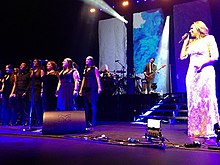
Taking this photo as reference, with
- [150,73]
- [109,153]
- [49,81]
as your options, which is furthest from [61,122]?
[150,73]

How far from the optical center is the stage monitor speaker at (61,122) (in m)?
5.87

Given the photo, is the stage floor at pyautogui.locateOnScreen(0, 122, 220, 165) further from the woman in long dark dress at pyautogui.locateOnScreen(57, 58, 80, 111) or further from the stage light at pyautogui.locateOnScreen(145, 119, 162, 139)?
the woman in long dark dress at pyautogui.locateOnScreen(57, 58, 80, 111)

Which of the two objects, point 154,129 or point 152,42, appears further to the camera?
point 152,42

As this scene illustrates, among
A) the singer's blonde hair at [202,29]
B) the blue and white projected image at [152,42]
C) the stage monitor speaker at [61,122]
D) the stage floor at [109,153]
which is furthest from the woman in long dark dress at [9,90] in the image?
the blue and white projected image at [152,42]

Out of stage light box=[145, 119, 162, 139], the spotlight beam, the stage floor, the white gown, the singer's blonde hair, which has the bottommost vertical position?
the stage floor

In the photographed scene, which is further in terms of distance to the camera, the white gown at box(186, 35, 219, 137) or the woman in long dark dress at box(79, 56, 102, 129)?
the woman in long dark dress at box(79, 56, 102, 129)

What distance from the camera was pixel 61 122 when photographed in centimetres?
591

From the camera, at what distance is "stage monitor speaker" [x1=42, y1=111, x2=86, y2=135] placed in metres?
5.87

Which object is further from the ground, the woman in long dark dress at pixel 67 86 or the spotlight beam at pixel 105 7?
the spotlight beam at pixel 105 7

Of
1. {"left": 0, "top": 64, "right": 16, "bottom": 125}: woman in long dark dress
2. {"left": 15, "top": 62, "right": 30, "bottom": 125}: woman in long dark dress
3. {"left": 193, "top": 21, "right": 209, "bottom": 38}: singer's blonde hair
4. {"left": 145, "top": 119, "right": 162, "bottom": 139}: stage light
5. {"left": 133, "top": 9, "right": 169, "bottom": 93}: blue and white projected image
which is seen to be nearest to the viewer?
{"left": 145, "top": 119, "right": 162, "bottom": 139}: stage light

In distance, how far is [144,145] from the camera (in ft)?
14.7

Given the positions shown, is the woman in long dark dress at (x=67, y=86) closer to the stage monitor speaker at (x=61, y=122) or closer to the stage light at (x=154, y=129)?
the stage monitor speaker at (x=61, y=122)

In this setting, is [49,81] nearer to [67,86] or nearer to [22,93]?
[67,86]

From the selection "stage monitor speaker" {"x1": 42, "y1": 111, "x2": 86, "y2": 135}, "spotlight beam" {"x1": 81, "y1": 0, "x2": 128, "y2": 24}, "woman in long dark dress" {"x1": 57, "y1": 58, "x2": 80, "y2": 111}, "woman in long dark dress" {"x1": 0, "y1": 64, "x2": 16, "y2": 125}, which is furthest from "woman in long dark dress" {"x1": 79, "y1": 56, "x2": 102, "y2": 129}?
"spotlight beam" {"x1": 81, "y1": 0, "x2": 128, "y2": 24}
